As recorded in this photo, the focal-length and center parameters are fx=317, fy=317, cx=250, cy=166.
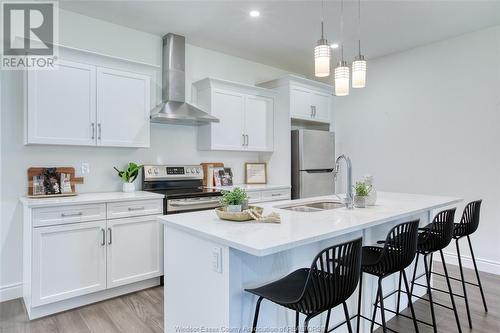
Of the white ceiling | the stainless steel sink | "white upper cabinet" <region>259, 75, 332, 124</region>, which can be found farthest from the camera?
"white upper cabinet" <region>259, 75, 332, 124</region>

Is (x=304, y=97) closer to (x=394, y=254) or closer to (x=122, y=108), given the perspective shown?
(x=122, y=108)

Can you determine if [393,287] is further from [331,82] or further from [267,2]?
[331,82]

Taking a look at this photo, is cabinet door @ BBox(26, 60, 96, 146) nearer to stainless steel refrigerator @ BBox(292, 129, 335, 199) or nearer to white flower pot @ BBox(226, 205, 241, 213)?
white flower pot @ BBox(226, 205, 241, 213)

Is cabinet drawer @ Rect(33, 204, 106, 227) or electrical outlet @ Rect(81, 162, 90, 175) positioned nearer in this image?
cabinet drawer @ Rect(33, 204, 106, 227)

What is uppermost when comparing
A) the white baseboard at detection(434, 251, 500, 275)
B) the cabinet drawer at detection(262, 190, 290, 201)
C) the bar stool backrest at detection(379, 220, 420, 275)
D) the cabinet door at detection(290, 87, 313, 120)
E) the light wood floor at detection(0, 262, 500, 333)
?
the cabinet door at detection(290, 87, 313, 120)

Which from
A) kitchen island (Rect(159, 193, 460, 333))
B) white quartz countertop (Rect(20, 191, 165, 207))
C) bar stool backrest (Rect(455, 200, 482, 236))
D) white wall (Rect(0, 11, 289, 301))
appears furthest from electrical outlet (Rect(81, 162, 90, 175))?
bar stool backrest (Rect(455, 200, 482, 236))

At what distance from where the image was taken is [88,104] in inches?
117

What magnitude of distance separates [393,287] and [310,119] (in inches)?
105

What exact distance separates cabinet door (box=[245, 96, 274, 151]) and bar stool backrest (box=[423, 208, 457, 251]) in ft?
8.22

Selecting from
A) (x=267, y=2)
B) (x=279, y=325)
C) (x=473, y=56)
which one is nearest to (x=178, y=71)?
(x=267, y=2)

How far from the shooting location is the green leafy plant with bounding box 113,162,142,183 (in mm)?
3350

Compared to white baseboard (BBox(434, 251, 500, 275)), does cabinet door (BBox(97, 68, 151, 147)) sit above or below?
above

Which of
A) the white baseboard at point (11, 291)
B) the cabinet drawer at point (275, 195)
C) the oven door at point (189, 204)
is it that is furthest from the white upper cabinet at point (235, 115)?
the white baseboard at point (11, 291)

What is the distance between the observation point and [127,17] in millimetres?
3283
